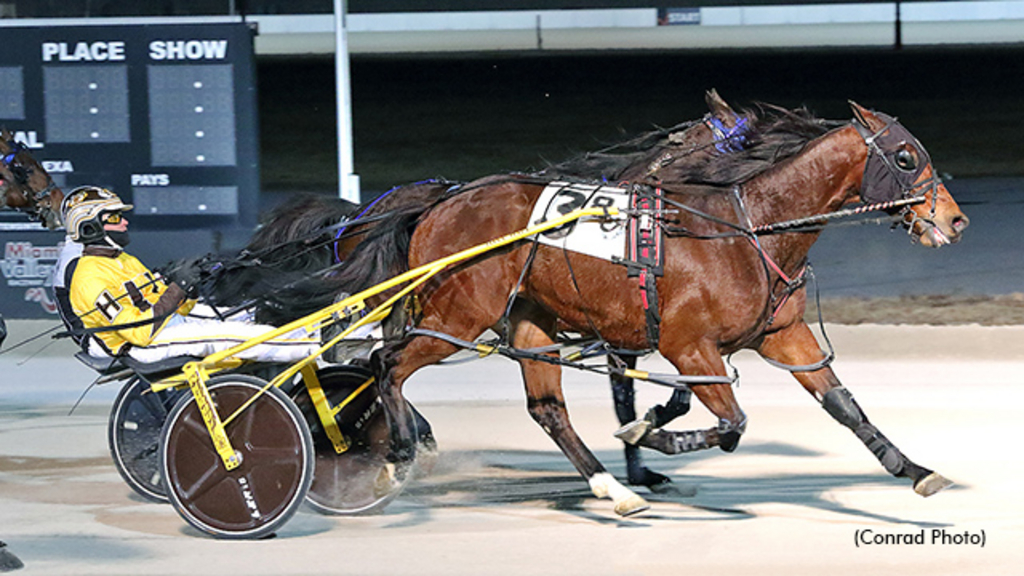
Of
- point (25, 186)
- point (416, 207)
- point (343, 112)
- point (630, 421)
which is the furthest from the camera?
point (343, 112)

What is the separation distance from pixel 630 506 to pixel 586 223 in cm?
109

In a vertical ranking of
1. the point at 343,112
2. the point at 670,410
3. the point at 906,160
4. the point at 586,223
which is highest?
the point at 343,112

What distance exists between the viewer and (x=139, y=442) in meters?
5.88

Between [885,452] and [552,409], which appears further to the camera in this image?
[552,409]

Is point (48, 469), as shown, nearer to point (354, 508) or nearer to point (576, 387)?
point (354, 508)

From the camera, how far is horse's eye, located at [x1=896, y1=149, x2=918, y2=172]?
5.29 meters

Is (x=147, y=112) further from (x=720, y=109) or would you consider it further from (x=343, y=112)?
(x=720, y=109)

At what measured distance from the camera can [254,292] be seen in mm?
5805

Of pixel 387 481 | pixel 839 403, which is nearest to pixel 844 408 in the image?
pixel 839 403

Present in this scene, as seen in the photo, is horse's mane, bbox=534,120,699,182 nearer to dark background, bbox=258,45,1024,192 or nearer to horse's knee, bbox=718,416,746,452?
horse's knee, bbox=718,416,746,452

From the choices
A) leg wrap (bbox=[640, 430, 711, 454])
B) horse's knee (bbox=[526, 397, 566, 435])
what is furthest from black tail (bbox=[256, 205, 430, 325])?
leg wrap (bbox=[640, 430, 711, 454])

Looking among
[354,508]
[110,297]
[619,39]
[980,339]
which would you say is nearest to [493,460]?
[354,508]

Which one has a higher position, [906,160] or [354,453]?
[906,160]

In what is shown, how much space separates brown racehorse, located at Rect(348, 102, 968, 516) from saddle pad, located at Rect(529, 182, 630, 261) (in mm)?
44
